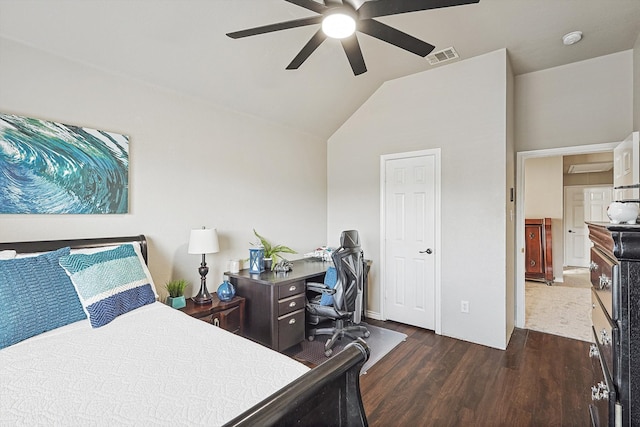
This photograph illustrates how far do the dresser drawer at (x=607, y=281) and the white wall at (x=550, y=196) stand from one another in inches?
203

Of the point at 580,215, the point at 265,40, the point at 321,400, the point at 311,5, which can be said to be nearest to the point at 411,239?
the point at 265,40

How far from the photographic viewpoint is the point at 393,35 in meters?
1.79

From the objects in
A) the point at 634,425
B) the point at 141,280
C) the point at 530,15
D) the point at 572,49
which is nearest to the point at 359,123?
the point at 530,15

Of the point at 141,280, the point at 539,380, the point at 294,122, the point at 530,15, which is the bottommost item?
the point at 539,380

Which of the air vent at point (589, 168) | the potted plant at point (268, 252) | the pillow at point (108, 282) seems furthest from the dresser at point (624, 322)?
the air vent at point (589, 168)

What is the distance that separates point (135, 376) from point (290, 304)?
1.83m

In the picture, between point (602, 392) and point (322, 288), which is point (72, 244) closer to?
point (322, 288)

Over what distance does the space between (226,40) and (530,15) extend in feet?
Result: 8.33

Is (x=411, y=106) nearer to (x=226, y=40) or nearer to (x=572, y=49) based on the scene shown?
(x=572, y=49)

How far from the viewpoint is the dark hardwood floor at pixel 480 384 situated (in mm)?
2077

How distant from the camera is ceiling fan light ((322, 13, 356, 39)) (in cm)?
172

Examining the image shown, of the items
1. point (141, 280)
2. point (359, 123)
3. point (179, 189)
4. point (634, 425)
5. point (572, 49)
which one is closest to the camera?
point (634, 425)

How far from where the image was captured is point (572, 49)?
10.2 ft

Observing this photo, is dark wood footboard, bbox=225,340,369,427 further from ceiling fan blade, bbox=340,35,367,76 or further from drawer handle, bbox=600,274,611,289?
ceiling fan blade, bbox=340,35,367,76
